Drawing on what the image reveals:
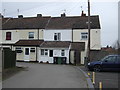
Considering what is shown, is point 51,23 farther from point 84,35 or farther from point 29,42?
point 84,35

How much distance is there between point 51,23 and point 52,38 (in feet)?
10.6

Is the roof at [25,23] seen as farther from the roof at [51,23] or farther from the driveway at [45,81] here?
the driveway at [45,81]

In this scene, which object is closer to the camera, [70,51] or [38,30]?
[70,51]

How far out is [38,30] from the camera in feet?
133

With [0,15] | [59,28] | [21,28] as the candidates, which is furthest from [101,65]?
[0,15]

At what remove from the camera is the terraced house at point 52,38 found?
123 ft

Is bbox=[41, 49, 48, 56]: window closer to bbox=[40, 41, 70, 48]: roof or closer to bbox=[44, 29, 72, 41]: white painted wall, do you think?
bbox=[40, 41, 70, 48]: roof

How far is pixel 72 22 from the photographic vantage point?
40875 millimetres

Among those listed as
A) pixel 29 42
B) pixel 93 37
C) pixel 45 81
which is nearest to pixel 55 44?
pixel 29 42

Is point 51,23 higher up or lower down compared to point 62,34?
higher up

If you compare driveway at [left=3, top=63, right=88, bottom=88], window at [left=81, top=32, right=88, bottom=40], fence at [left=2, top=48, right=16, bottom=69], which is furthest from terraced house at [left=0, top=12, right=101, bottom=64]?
driveway at [left=3, top=63, right=88, bottom=88]

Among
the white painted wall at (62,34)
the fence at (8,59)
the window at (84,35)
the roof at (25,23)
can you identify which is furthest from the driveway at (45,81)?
the roof at (25,23)

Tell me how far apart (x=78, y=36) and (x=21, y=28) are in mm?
10222

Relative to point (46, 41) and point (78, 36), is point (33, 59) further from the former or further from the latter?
point (78, 36)
